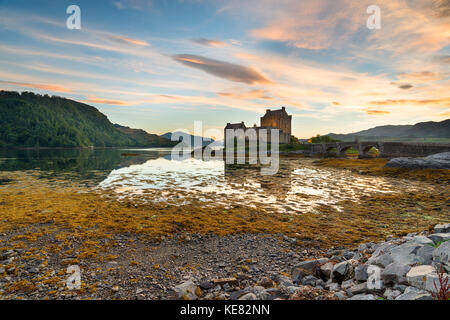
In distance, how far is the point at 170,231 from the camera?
10055 mm

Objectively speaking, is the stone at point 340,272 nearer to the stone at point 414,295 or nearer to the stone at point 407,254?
the stone at point 407,254

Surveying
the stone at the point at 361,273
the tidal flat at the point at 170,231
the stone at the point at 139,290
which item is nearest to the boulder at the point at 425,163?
the tidal flat at the point at 170,231

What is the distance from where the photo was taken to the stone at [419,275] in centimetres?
428

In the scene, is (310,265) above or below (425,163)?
below

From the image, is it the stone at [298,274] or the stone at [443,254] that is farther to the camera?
the stone at [298,274]

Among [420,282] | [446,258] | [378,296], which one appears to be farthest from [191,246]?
[446,258]

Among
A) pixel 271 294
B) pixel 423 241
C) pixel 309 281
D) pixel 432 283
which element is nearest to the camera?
pixel 432 283

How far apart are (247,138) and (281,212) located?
10759 centimetres

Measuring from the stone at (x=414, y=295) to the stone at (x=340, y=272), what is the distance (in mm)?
1482

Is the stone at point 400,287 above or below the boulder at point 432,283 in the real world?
below

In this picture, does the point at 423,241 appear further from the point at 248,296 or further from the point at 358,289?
the point at 248,296

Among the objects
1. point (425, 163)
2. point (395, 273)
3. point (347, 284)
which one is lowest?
point (347, 284)

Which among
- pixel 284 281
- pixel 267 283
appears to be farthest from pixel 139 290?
pixel 284 281

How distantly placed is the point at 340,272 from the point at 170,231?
7.32 meters
